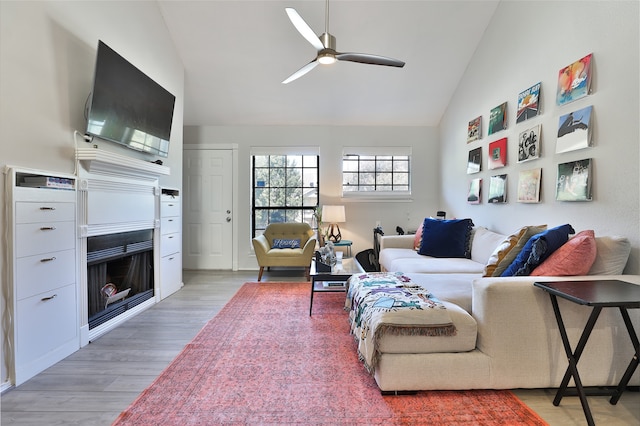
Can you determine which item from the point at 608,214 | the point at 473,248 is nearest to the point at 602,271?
the point at 608,214

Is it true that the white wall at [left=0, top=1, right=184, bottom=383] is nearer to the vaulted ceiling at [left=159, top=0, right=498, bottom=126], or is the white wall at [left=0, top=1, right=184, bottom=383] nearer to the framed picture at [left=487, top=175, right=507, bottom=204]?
the vaulted ceiling at [left=159, top=0, right=498, bottom=126]

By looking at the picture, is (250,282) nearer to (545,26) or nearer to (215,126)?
(215,126)

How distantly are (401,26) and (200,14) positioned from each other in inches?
91.2

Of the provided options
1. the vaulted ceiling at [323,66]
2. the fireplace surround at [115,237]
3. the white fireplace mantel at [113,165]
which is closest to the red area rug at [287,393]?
the fireplace surround at [115,237]

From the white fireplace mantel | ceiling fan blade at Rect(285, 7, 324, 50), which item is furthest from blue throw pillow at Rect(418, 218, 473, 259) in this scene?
the white fireplace mantel

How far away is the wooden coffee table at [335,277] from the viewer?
2.89 metres

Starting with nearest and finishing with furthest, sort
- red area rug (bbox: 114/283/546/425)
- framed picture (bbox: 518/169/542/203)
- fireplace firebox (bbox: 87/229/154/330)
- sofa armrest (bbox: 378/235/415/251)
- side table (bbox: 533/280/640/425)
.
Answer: side table (bbox: 533/280/640/425) → red area rug (bbox: 114/283/546/425) → fireplace firebox (bbox: 87/229/154/330) → framed picture (bbox: 518/169/542/203) → sofa armrest (bbox: 378/235/415/251)

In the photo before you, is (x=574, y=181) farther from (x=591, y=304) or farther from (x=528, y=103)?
(x=591, y=304)

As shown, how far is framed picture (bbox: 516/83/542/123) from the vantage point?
2803 mm

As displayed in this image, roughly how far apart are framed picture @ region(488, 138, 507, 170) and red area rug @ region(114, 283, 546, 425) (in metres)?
2.38

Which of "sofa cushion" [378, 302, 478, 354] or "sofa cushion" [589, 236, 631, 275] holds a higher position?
"sofa cushion" [589, 236, 631, 275]

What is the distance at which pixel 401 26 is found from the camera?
368 cm

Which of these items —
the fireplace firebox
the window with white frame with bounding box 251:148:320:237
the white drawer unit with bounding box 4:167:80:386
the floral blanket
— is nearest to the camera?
the floral blanket

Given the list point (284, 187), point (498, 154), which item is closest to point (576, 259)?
point (498, 154)
